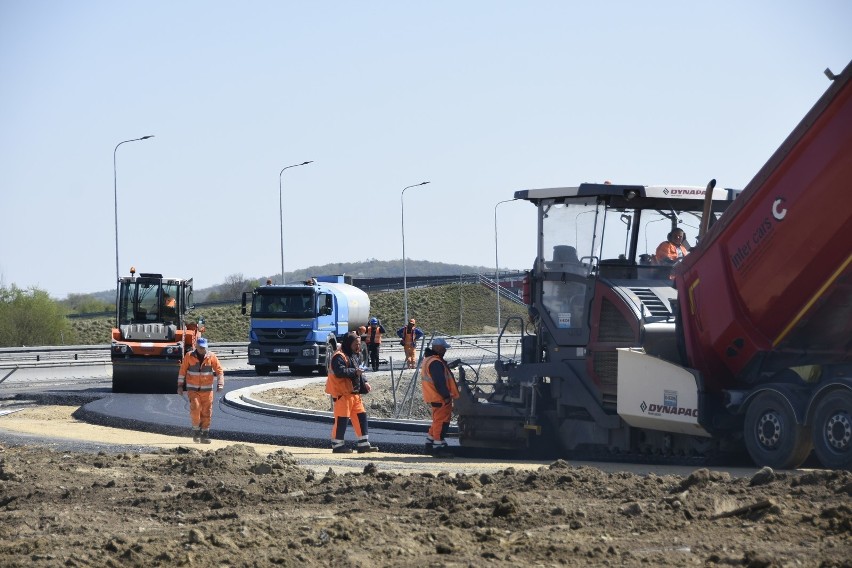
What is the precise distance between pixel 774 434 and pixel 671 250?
2.89 m

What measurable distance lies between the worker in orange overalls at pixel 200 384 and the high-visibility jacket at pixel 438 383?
3708 millimetres

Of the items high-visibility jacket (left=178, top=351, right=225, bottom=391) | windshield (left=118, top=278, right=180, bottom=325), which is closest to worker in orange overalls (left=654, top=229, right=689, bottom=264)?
high-visibility jacket (left=178, top=351, right=225, bottom=391)

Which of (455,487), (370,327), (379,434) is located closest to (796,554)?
(455,487)

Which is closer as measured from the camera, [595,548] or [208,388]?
[595,548]

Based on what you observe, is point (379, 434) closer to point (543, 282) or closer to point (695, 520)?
point (543, 282)

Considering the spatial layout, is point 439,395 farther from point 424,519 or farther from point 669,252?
point 424,519

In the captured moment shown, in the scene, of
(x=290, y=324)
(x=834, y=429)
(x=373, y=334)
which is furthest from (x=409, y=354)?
(x=834, y=429)

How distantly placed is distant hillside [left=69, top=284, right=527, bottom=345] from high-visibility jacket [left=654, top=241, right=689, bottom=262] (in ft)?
181

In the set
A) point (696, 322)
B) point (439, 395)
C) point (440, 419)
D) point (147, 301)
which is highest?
point (147, 301)

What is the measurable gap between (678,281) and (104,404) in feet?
46.2

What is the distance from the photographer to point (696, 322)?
41.9 ft

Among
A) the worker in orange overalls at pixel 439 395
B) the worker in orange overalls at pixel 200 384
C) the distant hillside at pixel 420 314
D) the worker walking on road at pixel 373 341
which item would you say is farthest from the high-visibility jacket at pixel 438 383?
the distant hillside at pixel 420 314

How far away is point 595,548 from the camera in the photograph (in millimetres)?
7891

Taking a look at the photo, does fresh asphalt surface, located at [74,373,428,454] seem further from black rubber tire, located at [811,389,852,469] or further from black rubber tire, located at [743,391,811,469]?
black rubber tire, located at [811,389,852,469]
